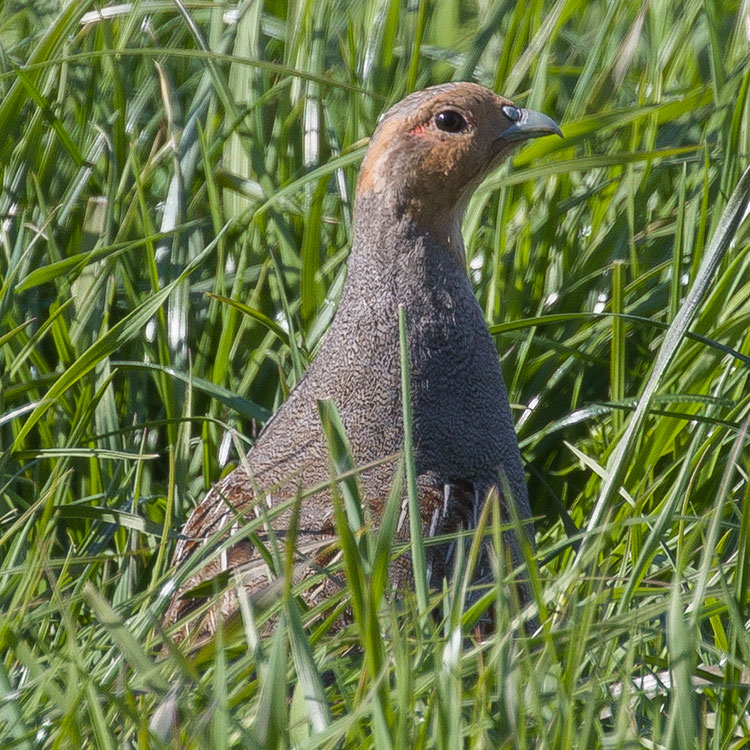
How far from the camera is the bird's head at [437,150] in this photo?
2.96 meters

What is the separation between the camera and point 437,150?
298 cm

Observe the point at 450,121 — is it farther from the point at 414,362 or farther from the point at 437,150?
the point at 414,362

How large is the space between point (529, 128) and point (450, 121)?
227 millimetres

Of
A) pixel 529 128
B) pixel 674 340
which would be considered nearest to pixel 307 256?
pixel 529 128

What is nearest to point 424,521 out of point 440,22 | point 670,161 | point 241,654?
point 241,654

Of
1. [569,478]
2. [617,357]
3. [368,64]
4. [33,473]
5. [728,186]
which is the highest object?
[368,64]

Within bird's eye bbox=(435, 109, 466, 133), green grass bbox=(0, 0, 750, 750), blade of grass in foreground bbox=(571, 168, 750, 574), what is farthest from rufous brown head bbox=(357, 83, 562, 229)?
blade of grass in foreground bbox=(571, 168, 750, 574)

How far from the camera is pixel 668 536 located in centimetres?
298

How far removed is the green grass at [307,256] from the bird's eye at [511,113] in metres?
0.26

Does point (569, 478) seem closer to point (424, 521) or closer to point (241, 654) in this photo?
point (424, 521)

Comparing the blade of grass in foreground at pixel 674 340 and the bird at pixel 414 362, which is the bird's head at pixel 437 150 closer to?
the bird at pixel 414 362

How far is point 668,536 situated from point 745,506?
0.93m

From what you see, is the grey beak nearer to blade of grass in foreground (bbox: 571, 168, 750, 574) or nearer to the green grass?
the green grass

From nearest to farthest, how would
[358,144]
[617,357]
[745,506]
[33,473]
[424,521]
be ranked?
[745,506]
[424,521]
[617,357]
[33,473]
[358,144]
